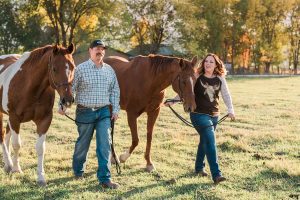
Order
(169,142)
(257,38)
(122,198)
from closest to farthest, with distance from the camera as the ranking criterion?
(122,198) → (169,142) → (257,38)

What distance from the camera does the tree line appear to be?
129 ft

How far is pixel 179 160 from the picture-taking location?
758cm

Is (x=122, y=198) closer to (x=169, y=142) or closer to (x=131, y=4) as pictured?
(x=169, y=142)

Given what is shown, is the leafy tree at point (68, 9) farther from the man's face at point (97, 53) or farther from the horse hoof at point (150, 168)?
the man's face at point (97, 53)

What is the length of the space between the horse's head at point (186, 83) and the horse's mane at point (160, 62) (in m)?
0.43

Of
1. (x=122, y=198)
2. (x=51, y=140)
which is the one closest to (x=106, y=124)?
(x=122, y=198)

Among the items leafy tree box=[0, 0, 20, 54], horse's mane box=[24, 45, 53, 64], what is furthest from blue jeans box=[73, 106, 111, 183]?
leafy tree box=[0, 0, 20, 54]

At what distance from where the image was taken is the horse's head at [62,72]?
213 inches

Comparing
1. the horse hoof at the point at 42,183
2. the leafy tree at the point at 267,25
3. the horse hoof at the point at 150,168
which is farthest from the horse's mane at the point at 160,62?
the leafy tree at the point at 267,25

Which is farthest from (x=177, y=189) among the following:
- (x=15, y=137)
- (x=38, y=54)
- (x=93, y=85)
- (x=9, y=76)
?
(x=9, y=76)

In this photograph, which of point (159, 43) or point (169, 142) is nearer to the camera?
point (169, 142)

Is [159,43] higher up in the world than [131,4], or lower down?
lower down

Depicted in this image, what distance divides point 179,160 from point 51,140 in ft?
12.1

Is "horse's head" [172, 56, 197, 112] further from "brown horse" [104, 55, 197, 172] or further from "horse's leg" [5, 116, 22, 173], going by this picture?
"horse's leg" [5, 116, 22, 173]
